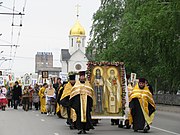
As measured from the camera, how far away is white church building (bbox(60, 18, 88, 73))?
410 ft

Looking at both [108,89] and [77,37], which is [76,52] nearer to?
[77,37]

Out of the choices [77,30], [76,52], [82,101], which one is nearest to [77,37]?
[77,30]

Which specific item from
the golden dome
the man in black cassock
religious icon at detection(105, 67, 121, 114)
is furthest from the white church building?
the man in black cassock

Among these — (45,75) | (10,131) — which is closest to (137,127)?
(10,131)

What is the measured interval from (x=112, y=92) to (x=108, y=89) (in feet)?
0.60

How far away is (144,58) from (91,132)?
29010 millimetres

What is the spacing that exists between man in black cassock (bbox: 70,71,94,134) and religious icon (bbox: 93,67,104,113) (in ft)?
3.60

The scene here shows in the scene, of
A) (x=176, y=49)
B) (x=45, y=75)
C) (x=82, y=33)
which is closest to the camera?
(x=176, y=49)

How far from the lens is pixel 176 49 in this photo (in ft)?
105

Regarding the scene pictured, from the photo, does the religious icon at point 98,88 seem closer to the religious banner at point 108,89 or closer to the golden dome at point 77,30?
the religious banner at point 108,89

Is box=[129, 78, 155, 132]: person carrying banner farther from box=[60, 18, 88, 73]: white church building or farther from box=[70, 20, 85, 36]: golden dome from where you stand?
box=[70, 20, 85, 36]: golden dome

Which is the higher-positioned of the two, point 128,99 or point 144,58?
point 144,58

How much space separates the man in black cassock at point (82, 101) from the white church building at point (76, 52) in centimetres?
10569

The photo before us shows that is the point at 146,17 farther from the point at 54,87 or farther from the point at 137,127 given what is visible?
the point at 137,127
